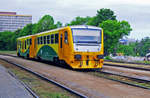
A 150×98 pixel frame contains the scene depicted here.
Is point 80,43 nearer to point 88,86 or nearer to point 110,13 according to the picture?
point 88,86

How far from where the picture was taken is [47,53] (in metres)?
23.7

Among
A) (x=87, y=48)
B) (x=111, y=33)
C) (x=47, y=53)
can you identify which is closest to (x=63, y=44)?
(x=87, y=48)

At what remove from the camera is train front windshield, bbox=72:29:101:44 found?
18.4 metres

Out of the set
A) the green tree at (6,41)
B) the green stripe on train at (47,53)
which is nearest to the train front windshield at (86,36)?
the green stripe on train at (47,53)

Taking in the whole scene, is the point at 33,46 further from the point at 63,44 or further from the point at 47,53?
the point at 63,44

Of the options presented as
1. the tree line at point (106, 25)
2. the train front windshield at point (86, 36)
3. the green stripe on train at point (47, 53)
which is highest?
the tree line at point (106, 25)

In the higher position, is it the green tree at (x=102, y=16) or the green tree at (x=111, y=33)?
the green tree at (x=102, y=16)

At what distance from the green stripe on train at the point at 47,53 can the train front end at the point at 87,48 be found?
3.44 m

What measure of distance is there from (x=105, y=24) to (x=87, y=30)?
4421cm

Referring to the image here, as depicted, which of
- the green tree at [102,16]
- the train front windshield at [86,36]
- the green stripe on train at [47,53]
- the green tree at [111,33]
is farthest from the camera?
the green tree at [102,16]

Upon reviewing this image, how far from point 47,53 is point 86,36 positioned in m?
6.11

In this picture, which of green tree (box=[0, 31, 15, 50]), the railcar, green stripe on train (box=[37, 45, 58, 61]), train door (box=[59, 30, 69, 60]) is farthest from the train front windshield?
green tree (box=[0, 31, 15, 50])

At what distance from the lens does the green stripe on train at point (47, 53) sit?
869 inches

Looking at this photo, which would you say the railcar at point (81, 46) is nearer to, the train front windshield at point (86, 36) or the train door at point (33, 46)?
the train front windshield at point (86, 36)
